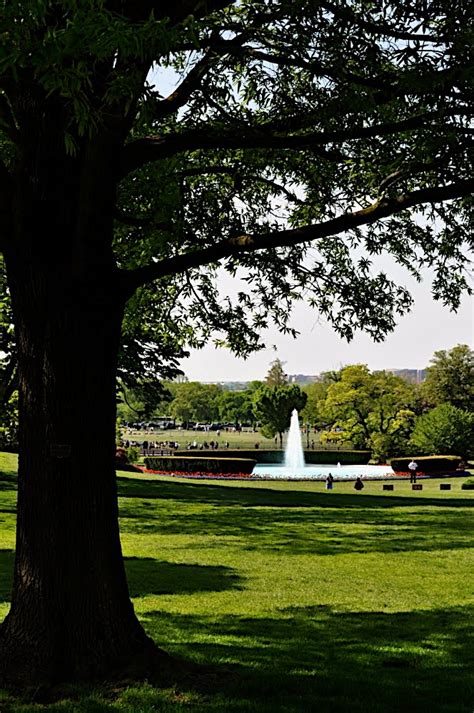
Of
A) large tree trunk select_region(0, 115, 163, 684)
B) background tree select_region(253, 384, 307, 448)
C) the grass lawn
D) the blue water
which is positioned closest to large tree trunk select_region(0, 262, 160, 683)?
large tree trunk select_region(0, 115, 163, 684)

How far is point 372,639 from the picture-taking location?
31.1 ft

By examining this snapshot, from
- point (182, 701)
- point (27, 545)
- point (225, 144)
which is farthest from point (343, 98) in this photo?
point (182, 701)

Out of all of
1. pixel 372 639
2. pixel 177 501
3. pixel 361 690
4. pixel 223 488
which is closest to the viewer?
pixel 361 690

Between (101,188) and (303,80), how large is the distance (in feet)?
13.4

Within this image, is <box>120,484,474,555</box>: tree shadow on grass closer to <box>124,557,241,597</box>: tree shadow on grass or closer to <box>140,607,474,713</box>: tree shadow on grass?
<box>124,557,241,597</box>: tree shadow on grass

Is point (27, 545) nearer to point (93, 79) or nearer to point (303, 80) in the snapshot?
point (93, 79)

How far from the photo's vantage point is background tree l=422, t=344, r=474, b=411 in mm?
85500

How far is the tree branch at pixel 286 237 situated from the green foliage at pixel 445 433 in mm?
62537

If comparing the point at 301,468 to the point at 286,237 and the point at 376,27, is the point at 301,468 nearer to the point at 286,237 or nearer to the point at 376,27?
the point at 376,27

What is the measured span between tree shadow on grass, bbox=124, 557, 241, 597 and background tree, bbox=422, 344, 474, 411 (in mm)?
71601

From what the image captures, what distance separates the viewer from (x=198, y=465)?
2159 inches

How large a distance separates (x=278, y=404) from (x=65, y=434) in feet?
Answer: 313

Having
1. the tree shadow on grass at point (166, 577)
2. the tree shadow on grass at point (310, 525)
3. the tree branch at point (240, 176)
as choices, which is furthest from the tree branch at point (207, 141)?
the tree shadow on grass at point (310, 525)

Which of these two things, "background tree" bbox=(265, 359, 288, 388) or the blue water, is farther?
"background tree" bbox=(265, 359, 288, 388)
